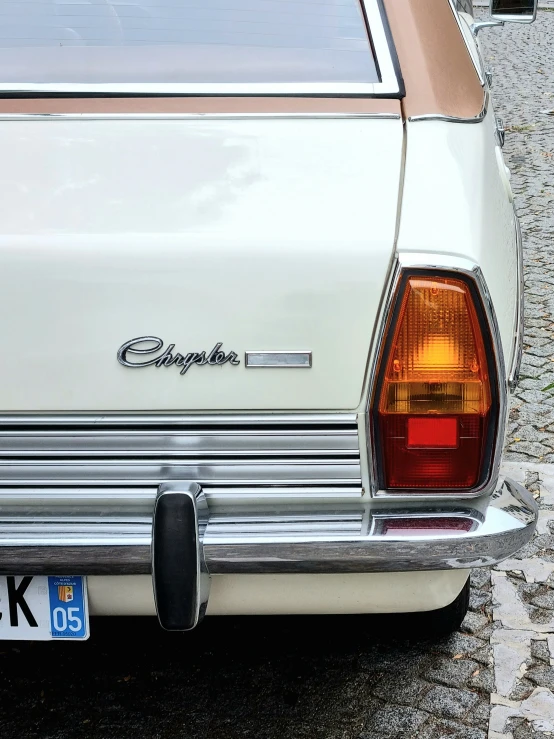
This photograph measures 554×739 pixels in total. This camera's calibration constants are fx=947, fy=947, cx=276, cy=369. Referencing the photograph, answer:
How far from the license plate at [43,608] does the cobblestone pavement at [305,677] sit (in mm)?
538

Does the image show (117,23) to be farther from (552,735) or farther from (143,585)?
(552,735)

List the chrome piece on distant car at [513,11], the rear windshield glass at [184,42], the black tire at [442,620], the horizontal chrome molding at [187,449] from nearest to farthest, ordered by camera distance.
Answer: the horizontal chrome molding at [187,449]
the rear windshield glass at [184,42]
the black tire at [442,620]
the chrome piece on distant car at [513,11]

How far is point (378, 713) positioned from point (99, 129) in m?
1.61

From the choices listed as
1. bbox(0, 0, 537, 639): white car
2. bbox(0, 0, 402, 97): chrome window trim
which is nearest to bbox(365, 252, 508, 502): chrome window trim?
bbox(0, 0, 537, 639): white car

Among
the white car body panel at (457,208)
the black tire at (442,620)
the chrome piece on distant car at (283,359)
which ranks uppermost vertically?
the white car body panel at (457,208)

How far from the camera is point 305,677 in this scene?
2.59 metres

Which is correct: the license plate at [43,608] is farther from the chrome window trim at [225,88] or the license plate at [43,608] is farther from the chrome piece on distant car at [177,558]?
the chrome window trim at [225,88]

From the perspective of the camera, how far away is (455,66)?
2.51m

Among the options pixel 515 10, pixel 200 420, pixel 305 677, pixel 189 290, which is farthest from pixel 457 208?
pixel 515 10

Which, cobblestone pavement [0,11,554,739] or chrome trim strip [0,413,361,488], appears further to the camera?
cobblestone pavement [0,11,554,739]

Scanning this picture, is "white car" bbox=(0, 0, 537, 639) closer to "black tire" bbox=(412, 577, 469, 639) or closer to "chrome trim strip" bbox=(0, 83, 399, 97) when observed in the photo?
"chrome trim strip" bbox=(0, 83, 399, 97)

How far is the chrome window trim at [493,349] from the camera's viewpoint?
6.17 feet

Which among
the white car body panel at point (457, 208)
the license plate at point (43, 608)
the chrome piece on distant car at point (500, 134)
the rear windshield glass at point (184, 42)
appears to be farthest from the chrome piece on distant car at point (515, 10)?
the license plate at point (43, 608)

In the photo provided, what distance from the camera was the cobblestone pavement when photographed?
242cm
